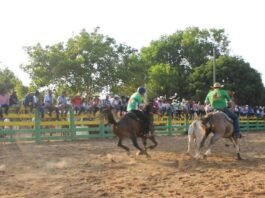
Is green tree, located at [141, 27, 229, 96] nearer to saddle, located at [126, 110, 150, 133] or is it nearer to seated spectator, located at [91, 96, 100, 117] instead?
seated spectator, located at [91, 96, 100, 117]

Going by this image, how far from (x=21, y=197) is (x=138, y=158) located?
19.9 ft

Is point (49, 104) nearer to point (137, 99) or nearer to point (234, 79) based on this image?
point (137, 99)

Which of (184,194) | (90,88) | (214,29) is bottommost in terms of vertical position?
(184,194)

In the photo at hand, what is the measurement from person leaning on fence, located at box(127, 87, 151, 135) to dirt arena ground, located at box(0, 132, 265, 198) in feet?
3.41

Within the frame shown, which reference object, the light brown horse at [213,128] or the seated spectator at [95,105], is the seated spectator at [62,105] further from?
the light brown horse at [213,128]

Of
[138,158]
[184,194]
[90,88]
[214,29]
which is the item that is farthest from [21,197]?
[214,29]

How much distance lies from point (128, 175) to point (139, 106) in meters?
4.53

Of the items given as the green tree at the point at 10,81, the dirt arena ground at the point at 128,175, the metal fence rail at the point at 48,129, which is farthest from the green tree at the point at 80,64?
the dirt arena ground at the point at 128,175

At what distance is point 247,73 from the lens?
197 feet

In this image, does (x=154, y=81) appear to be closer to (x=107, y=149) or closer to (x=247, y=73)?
(x=247, y=73)

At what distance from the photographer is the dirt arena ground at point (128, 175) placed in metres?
8.77

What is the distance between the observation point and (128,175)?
423 inches

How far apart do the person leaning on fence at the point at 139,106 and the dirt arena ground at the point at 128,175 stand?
104cm

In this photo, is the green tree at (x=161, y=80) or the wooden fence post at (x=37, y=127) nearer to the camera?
the wooden fence post at (x=37, y=127)
